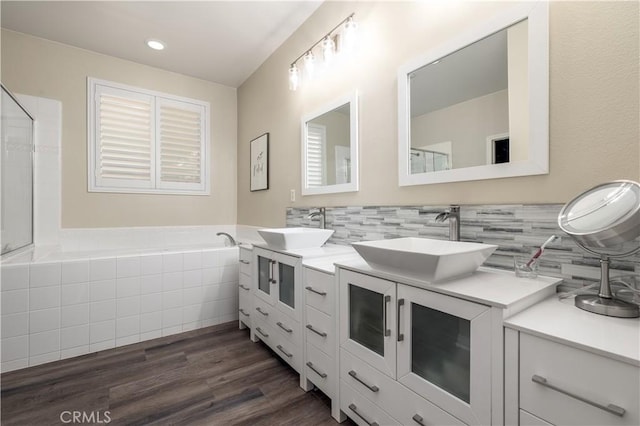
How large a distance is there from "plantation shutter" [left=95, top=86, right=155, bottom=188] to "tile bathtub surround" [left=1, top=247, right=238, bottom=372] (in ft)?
3.95

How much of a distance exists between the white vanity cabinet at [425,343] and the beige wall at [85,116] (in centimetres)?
273

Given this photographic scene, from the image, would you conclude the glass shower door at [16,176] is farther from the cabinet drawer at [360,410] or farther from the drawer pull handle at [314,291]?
the cabinet drawer at [360,410]

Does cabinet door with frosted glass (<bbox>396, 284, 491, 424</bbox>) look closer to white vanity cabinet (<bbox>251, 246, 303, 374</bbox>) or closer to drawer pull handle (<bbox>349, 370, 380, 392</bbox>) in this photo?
drawer pull handle (<bbox>349, 370, 380, 392</bbox>)

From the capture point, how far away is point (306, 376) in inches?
65.2

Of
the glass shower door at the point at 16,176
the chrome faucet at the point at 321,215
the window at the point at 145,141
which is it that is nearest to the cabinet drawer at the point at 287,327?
the chrome faucet at the point at 321,215

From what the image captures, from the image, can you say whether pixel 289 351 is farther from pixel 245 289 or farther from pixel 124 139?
pixel 124 139

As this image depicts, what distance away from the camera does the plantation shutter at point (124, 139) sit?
9.80ft

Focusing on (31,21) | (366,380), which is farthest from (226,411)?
(31,21)

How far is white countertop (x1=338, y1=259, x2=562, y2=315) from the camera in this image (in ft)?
2.82

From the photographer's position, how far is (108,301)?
2244mm

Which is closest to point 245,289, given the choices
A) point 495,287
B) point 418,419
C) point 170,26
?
point 418,419

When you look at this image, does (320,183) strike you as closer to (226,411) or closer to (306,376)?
(306,376)

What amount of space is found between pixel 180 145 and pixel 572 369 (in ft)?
12.2

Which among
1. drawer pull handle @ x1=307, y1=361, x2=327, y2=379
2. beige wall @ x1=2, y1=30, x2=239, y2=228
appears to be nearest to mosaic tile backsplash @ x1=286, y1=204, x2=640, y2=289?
drawer pull handle @ x1=307, y1=361, x2=327, y2=379
